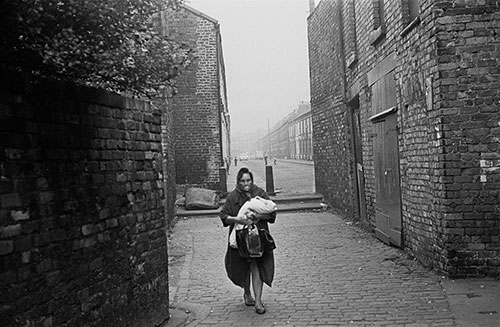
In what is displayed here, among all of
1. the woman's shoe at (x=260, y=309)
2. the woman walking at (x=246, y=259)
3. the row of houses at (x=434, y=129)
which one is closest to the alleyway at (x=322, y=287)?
the woman's shoe at (x=260, y=309)

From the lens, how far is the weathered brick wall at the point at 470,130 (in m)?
6.82

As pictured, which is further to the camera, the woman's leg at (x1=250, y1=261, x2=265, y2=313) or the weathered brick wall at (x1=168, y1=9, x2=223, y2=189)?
the weathered brick wall at (x1=168, y1=9, x2=223, y2=189)

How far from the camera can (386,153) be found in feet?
31.8

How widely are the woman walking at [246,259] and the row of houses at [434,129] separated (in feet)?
7.86

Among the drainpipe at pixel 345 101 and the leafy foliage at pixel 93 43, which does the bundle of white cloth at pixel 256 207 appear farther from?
the drainpipe at pixel 345 101

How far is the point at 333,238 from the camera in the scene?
36.7 ft

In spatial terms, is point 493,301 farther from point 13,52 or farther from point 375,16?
point 375,16

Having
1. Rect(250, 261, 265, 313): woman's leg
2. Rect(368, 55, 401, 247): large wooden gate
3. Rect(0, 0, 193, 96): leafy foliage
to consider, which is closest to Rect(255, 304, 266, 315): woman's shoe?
Rect(250, 261, 265, 313): woman's leg

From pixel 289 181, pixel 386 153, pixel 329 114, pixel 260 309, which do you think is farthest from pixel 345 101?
pixel 289 181

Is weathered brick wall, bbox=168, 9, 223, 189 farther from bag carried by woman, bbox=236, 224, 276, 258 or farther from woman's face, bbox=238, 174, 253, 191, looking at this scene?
bag carried by woman, bbox=236, 224, 276, 258

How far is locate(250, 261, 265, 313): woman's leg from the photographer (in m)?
6.13

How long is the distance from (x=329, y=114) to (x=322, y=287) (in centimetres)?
895

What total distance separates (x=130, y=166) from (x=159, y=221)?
0.89 m

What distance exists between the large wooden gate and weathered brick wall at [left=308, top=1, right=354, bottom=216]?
2910 millimetres
